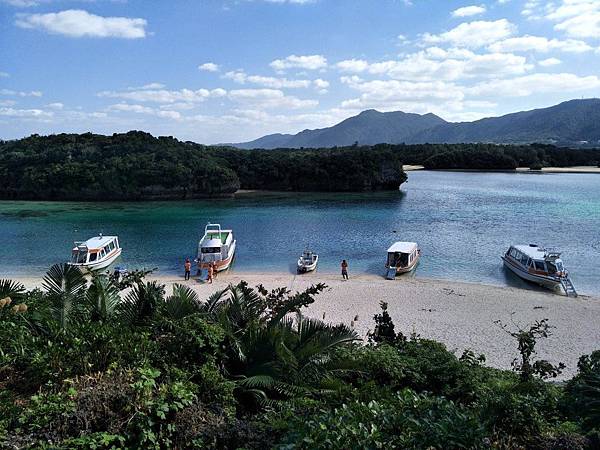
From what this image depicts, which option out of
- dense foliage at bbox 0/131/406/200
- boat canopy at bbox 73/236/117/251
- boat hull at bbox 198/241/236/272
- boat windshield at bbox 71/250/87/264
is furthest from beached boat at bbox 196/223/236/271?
dense foliage at bbox 0/131/406/200

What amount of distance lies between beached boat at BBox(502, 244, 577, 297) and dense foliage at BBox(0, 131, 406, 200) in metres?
60.5

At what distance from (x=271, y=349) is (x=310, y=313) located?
45.1 ft

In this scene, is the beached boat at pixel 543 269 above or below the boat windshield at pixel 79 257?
below

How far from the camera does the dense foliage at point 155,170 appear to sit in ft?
262

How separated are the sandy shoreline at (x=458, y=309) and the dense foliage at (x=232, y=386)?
864cm

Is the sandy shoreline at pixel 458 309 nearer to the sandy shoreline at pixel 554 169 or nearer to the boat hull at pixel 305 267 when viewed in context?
the boat hull at pixel 305 267

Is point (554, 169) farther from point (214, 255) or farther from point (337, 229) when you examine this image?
point (214, 255)

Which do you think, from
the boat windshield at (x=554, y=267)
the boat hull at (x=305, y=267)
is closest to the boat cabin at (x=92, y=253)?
the boat hull at (x=305, y=267)

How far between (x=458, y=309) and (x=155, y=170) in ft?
226

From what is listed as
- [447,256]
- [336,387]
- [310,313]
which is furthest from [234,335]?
[447,256]

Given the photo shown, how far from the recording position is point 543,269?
89.8 feet

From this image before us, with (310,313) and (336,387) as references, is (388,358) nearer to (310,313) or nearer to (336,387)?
(336,387)

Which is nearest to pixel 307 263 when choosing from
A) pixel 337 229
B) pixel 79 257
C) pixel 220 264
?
pixel 220 264

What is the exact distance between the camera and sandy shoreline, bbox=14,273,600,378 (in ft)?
55.6
